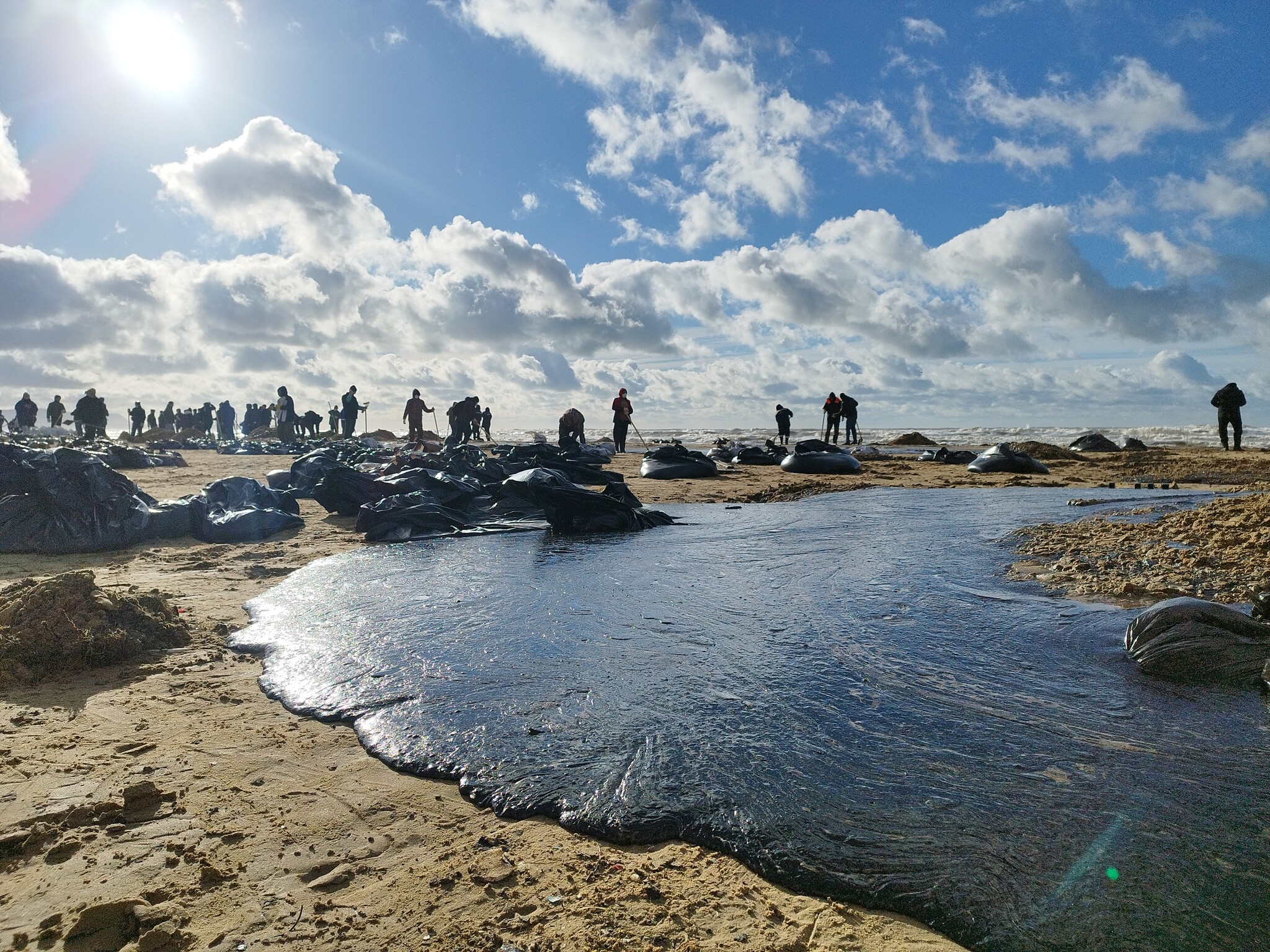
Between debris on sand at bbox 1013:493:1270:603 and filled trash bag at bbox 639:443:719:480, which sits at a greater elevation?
filled trash bag at bbox 639:443:719:480

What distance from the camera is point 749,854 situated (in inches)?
72.3

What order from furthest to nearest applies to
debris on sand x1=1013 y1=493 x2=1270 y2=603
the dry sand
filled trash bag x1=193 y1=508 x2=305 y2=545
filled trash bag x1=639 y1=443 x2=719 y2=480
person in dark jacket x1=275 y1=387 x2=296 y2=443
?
person in dark jacket x1=275 y1=387 x2=296 y2=443, filled trash bag x1=639 y1=443 x2=719 y2=480, filled trash bag x1=193 y1=508 x2=305 y2=545, debris on sand x1=1013 y1=493 x2=1270 y2=603, the dry sand

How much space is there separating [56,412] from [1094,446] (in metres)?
40.3

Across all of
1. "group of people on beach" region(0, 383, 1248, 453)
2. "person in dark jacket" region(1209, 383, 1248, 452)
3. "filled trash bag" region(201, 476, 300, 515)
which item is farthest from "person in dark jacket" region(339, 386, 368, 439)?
"person in dark jacket" region(1209, 383, 1248, 452)

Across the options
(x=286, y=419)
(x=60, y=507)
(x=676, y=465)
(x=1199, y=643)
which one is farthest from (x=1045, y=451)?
(x=286, y=419)

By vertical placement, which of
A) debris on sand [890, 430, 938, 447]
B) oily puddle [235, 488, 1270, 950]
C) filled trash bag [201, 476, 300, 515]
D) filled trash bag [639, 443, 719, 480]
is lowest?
oily puddle [235, 488, 1270, 950]

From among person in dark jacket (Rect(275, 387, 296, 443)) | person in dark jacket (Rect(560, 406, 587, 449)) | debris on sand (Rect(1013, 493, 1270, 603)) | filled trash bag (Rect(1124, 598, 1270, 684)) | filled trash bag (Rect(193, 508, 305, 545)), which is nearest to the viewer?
filled trash bag (Rect(1124, 598, 1270, 684))

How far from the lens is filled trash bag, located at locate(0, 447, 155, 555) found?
238 inches

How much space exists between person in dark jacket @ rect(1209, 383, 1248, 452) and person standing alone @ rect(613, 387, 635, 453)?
16613mm

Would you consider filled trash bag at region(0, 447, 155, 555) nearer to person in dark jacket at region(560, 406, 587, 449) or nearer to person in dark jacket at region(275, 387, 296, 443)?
person in dark jacket at region(560, 406, 587, 449)

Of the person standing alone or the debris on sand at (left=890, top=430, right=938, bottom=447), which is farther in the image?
the debris on sand at (left=890, top=430, right=938, bottom=447)

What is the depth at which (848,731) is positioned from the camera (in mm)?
2508

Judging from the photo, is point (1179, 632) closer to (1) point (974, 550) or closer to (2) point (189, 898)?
(1) point (974, 550)

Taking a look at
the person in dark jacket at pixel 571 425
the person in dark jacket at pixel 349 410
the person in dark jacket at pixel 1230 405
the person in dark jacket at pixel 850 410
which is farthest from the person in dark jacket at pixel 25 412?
the person in dark jacket at pixel 1230 405
